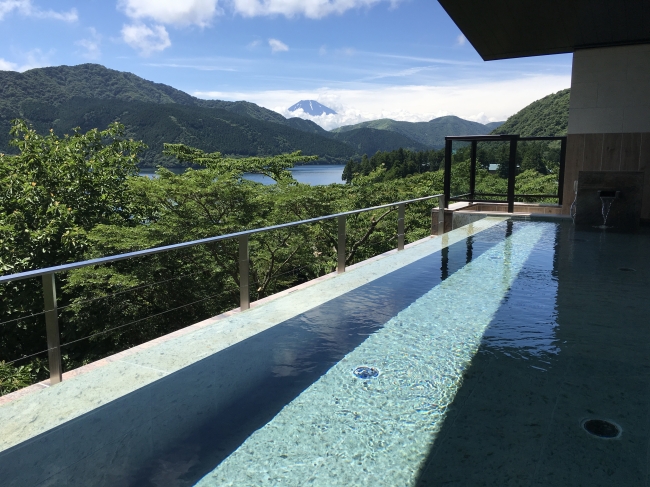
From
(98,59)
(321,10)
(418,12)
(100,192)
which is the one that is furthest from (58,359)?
(98,59)

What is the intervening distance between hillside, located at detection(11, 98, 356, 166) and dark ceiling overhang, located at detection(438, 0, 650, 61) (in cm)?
3301

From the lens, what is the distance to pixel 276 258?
551 inches

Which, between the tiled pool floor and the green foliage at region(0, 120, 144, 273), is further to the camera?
the green foliage at region(0, 120, 144, 273)

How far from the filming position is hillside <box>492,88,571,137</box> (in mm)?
11227

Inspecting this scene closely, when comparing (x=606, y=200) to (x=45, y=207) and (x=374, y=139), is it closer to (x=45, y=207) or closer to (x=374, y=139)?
(x=45, y=207)

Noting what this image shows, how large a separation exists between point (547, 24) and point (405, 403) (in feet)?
23.5

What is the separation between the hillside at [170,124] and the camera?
44125 mm

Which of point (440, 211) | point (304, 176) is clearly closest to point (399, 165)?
point (304, 176)

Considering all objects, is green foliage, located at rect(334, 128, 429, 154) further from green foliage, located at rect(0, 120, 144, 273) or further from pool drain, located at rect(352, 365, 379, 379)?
pool drain, located at rect(352, 365, 379, 379)

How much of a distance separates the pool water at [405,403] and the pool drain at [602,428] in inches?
0.9

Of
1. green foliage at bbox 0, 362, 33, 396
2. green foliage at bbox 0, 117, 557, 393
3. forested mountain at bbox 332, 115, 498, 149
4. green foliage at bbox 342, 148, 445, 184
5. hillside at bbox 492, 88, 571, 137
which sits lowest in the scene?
green foliage at bbox 0, 362, 33, 396

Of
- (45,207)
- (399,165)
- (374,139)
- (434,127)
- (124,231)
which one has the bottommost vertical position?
(124,231)

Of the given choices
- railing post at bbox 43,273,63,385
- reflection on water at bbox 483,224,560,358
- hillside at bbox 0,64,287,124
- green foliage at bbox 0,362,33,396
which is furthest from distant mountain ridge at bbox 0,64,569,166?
railing post at bbox 43,273,63,385

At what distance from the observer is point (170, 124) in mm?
A: 44500
